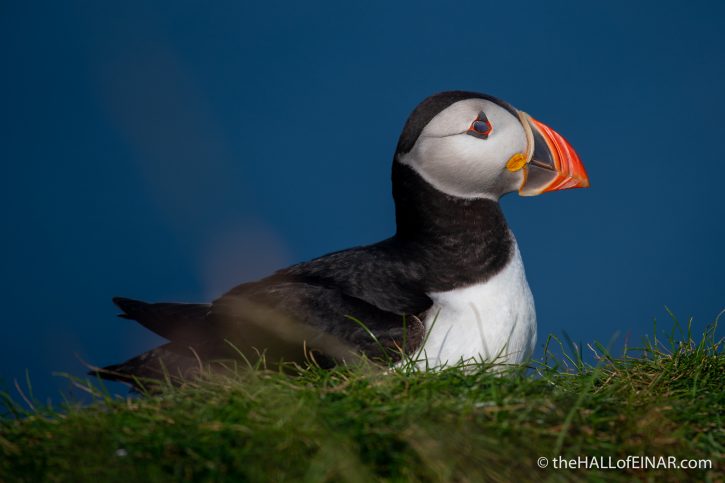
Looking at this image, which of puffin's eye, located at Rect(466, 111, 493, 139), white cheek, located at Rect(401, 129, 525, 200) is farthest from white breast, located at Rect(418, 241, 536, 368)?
puffin's eye, located at Rect(466, 111, 493, 139)

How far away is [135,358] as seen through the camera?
4418 millimetres

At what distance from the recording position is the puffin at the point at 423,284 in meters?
3.98

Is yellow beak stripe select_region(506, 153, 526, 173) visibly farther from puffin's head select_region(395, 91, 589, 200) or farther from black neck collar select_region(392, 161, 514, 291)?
black neck collar select_region(392, 161, 514, 291)

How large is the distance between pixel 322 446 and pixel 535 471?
0.66 m

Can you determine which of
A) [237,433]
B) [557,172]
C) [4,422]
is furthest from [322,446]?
[557,172]

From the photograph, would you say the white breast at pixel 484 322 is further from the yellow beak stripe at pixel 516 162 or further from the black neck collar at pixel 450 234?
the yellow beak stripe at pixel 516 162

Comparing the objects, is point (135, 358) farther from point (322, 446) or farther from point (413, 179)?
point (322, 446)

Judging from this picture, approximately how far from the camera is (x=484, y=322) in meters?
4.08

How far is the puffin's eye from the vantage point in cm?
430

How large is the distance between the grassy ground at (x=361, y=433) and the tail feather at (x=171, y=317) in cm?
99

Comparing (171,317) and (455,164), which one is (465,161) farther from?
(171,317)

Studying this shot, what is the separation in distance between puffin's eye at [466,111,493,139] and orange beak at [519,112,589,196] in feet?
0.95

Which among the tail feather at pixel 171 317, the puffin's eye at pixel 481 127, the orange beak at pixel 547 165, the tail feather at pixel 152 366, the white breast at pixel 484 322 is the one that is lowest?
the white breast at pixel 484 322

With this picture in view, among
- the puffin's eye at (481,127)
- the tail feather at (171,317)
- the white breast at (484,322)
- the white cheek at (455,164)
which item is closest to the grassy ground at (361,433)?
the white breast at (484,322)
